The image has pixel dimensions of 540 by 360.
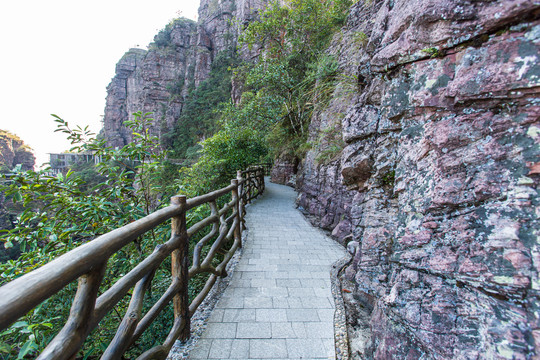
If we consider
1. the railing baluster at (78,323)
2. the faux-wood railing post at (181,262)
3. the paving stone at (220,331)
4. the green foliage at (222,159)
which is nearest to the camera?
the railing baluster at (78,323)

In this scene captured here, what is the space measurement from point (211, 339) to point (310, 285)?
1299 millimetres

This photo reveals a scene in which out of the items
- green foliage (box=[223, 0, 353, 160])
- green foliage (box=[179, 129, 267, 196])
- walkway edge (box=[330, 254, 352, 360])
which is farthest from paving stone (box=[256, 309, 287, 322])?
green foliage (box=[223, 0, 353, 160])

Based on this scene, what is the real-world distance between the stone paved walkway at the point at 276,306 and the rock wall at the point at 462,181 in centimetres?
44

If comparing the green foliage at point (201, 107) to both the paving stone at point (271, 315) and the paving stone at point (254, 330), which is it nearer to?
the paving stone at point (271, 315)

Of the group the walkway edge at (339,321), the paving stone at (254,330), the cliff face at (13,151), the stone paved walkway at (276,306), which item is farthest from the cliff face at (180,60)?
the paving stone at (254,330)

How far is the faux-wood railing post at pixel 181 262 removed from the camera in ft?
5.53

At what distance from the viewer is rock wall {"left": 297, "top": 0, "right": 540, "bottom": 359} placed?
39.0 inches

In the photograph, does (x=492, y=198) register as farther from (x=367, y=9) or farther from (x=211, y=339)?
(x=367, y=9)

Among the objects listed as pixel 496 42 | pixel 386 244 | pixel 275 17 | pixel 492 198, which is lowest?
pixel 386 244

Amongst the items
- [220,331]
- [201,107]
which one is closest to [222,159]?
[220,331]

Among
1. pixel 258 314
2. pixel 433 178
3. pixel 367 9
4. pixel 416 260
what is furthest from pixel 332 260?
pixel 367 9

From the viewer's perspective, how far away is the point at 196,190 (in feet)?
15.6

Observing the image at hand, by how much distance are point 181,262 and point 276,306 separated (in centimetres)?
117

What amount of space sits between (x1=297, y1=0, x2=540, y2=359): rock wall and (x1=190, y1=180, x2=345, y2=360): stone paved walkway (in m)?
0.44
